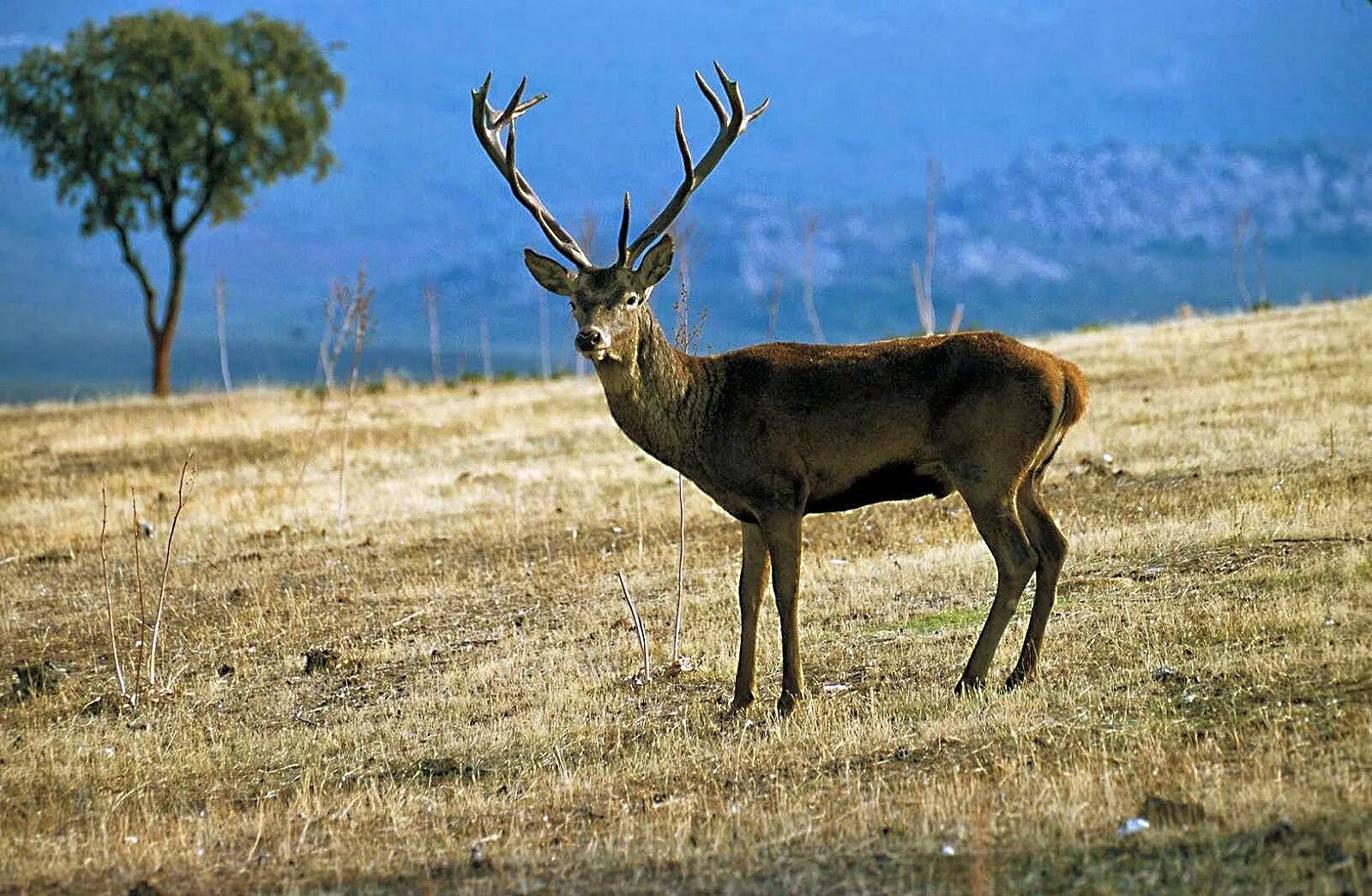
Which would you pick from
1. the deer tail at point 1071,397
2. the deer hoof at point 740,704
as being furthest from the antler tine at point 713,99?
the deer hoof at point 740,704

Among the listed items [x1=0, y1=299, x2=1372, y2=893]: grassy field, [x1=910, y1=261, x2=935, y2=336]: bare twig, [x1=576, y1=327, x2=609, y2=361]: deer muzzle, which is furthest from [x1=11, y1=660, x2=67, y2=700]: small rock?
[x1=910, y1=261, x2=935, y2=336]: bare twig

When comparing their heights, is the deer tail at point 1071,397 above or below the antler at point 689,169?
below

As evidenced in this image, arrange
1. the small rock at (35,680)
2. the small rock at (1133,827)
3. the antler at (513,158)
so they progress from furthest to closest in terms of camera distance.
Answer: the small rock at (35,680), the antler at (513,158), the small rock at (1133,827)

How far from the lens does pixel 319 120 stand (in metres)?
45.6

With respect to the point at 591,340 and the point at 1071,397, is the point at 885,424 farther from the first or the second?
the point at 591,340

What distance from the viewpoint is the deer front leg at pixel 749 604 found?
979 centimetres

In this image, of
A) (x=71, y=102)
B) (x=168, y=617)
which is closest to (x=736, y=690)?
(x=168, y=617)

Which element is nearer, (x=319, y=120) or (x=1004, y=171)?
(x=319, y=120)

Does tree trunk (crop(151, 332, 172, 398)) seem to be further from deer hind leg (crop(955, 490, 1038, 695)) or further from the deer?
deer hind leg (crop(955, 490, 1038, 695))

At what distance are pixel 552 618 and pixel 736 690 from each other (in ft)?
12.7

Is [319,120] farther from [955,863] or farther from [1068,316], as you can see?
[1068,316]

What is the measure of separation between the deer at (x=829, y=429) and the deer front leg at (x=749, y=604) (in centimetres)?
1

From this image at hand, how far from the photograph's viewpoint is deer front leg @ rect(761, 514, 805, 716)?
9.53 m

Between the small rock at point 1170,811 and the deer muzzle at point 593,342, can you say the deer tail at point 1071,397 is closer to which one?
the deer muzzle at point 593,342
